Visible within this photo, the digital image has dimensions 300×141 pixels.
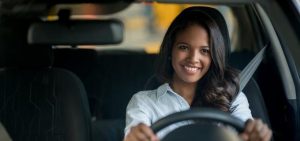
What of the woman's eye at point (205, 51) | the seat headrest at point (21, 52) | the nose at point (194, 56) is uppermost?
the woman's eye at point (205, 51)

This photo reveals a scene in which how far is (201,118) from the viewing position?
2.10 m

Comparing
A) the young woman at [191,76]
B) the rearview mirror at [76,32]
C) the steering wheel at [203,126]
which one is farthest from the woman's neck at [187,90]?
the steering wheel at [203,126]

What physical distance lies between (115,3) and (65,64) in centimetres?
45

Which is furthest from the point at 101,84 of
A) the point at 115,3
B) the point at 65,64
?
the point at 115,3

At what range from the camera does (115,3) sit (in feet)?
11.1

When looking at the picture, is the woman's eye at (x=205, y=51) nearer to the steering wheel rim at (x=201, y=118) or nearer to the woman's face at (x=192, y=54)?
the woman's face at (x=192, y=54)

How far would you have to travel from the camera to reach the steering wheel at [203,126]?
6.85ft

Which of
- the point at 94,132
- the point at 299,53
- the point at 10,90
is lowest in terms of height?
the point at 94,132

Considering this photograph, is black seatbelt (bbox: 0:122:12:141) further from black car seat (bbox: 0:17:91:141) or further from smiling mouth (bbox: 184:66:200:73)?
smiling mouth (bbox: 184:66:200:73)

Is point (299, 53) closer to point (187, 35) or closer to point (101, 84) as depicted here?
point (187, 35)

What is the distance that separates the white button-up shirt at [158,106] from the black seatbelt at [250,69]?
6.9 inches

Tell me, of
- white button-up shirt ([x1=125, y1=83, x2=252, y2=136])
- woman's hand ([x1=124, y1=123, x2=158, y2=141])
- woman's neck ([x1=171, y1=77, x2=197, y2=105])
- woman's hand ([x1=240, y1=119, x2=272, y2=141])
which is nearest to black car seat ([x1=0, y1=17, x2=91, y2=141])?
white button-up shirt ([x1=125, y1=83, x2=252, y2=136])

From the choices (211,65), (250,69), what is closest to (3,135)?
(211,65)

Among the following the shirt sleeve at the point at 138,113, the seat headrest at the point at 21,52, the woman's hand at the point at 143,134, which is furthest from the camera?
the seat headrest at the point at 21,52
